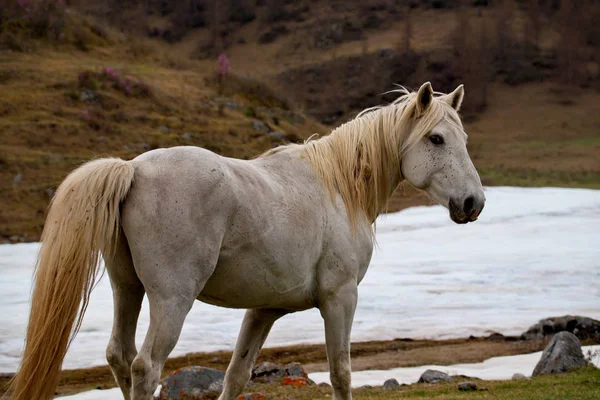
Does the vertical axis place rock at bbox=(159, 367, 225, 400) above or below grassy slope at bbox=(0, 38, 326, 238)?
below

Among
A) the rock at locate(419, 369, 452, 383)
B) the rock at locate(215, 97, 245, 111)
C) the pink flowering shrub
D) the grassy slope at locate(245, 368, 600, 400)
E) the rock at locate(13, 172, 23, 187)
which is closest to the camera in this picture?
the grassy slope at locate(245, 368, 600, 400)

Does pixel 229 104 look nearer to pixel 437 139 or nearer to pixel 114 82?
pixel 114 82

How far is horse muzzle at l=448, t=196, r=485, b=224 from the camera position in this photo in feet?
16.8

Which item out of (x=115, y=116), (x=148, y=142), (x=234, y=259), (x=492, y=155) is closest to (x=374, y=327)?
(x=234, y=259)

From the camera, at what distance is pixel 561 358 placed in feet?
29.5

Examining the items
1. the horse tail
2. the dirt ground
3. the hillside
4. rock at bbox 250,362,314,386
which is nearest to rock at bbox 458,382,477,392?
rock at bbox 250,362,314,386

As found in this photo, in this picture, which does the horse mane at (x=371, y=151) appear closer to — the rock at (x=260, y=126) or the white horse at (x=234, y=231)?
the white horse at (x=234, y=231)

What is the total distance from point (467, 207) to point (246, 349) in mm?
1756

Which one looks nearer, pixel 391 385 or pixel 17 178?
pixel 391 385

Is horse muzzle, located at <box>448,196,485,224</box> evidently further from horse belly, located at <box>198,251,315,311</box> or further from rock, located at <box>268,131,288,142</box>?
rock, located at <box>268,131,288,142</box>

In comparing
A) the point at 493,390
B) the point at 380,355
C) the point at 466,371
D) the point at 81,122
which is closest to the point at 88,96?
the point at 81,122

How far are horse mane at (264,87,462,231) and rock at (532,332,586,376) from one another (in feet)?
14.3

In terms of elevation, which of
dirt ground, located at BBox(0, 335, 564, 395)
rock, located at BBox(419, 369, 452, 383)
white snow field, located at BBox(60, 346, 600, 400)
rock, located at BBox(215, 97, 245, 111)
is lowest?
dirt ground, located at BBox(0, 335, 564, 395)

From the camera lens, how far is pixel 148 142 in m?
23.8
